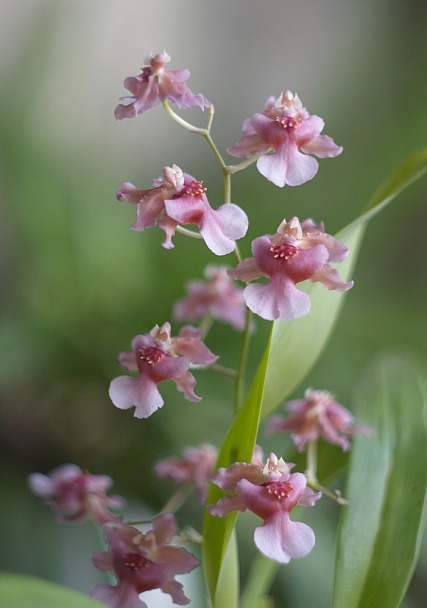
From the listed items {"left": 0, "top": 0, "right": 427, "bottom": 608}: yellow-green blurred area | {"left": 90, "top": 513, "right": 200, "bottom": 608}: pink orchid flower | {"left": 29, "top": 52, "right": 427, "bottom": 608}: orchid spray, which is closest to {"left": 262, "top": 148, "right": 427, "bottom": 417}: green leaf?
{"left": 29, "top": 52, "right": 427, "bottom": 608}: orchid spray

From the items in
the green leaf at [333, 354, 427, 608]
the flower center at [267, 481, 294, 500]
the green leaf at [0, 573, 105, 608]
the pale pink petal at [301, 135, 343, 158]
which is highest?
the pale pink petal at [301, 135, 343, 158]

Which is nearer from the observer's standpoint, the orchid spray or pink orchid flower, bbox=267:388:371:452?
the orchid spray

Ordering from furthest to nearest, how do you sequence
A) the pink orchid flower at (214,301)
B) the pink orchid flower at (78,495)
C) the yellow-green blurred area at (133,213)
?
the yellow-green blurred area at (133,213) < the pink orchid flower at (214,301) < the pink orchid flower at (78,495)

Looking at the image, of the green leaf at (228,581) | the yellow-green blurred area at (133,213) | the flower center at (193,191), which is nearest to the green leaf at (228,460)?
the green leaf at (228,581)

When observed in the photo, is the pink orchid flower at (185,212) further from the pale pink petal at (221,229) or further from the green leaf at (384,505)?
the green leaf at (384,505)

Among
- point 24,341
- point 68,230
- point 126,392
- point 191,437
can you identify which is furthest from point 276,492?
point 68,230

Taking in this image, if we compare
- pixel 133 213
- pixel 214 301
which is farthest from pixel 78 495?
pixel 133 213

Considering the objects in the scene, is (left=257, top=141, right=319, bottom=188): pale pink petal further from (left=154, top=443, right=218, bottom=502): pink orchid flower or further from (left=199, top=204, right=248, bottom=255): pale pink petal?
(left=154, top=443, right=218, bottom=502): pink orchid flower
